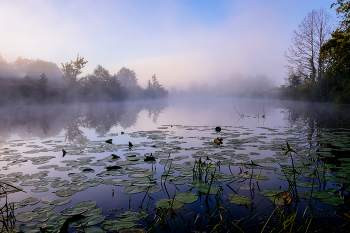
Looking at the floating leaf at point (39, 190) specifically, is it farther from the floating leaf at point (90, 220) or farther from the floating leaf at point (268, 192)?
the floating leaf at point (268, 192)

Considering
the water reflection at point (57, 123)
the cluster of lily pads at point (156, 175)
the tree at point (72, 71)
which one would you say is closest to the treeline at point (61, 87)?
the tree at point (72, 71)

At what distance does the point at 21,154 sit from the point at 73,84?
27565 mm

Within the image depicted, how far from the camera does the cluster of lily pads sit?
1.83m

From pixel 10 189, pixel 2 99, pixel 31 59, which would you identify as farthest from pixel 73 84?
pixel 31 59

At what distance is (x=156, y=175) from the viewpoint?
2.91 metres

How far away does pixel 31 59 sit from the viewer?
5281 centimetres

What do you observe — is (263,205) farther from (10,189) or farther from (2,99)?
(2,99)

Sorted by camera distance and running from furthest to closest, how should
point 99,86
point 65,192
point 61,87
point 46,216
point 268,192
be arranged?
point 99,86
point 61,87
point 65,192
point 268,192
point 46,216

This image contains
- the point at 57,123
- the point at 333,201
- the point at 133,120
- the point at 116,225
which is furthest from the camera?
the point at 133,120

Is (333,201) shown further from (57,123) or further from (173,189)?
(57,123)

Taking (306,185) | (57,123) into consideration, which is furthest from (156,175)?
(57,123)

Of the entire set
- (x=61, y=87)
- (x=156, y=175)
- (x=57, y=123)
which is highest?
(x=61, y=87)

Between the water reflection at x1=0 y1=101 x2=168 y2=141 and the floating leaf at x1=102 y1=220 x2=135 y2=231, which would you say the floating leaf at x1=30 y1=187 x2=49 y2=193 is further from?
the water reflection at x1=0 y1=101 x2=168 y2=141

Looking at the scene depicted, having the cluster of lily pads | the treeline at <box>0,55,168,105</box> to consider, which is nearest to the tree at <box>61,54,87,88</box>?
the treeline at <box>0,55,168,105</box>
